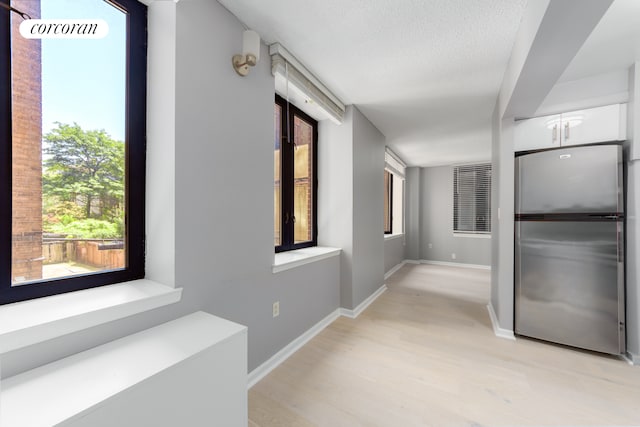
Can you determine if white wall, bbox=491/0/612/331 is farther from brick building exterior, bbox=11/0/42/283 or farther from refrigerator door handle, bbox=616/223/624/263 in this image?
brick building exterior, bbox=11/0/42/283

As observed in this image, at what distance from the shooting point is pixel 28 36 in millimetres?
1033

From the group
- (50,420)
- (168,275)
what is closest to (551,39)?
(168,275)

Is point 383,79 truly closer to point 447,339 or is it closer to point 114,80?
point 114,80

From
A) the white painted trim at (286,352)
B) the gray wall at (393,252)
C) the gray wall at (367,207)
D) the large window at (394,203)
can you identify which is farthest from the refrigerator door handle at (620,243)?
the large window at (394,203)

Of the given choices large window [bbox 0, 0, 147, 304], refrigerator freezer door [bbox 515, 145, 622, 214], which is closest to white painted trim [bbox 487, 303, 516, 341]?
refrigerator freezer door [bbox 515, 145, 622, 214]

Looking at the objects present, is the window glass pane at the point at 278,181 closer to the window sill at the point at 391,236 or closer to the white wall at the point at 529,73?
the white wall at the point at 529,73

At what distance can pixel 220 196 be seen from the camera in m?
1.51

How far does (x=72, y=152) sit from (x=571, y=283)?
356 cm

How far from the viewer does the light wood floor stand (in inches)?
57.0

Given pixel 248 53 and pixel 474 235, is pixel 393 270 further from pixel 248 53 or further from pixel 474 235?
pixel 248 53

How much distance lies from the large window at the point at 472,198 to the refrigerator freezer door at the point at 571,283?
3.61 meters

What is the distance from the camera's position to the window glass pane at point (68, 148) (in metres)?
1.03

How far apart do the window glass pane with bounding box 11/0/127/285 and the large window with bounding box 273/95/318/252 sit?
1.29 meters

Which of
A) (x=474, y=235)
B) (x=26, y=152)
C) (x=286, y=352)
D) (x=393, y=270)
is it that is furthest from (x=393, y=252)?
(x=26, y=152)
